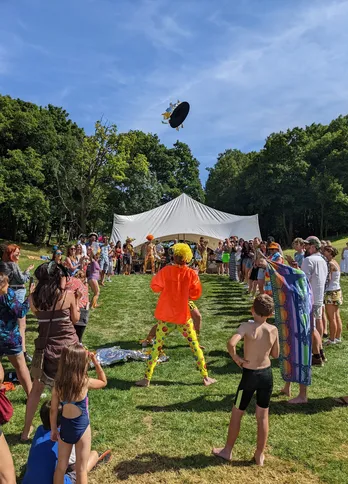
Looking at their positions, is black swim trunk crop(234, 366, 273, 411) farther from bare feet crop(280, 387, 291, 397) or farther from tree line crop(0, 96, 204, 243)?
tree line crop(0, 96, 204, 243)

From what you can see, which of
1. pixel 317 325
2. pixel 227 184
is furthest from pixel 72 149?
pixel 317 325

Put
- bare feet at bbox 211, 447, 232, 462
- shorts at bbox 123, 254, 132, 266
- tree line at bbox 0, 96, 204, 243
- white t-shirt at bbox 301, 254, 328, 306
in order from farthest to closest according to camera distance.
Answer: tree line at bbox 0, 96, 204, 243, shorts at bbox 123, 254, 132, 266, white t-shirt at bbox 301, 254, 328, 306, bare feet at bbox 211, 447, 232, 462

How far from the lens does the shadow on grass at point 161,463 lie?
3086 millimetres

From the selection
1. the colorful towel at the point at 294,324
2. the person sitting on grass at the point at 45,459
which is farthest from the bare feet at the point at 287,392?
the person sitting on grass at the point at 45,459

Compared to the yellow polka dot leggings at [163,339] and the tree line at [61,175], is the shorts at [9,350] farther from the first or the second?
the tree line at [61,175]

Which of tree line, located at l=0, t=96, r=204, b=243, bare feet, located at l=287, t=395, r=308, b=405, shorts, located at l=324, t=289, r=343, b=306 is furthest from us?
tree line, located at l=0, t=96, r=204, b=243

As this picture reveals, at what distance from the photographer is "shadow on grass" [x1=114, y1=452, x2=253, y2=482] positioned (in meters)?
3.09

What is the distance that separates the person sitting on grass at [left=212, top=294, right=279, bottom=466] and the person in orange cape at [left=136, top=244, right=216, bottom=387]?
170 centimetres

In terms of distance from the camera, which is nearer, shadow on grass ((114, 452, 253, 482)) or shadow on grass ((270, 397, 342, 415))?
shadow on grass ((114, 452, 253, 482))

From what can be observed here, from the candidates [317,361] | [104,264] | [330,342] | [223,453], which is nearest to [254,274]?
[330,342]

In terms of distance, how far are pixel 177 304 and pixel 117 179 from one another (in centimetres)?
2758

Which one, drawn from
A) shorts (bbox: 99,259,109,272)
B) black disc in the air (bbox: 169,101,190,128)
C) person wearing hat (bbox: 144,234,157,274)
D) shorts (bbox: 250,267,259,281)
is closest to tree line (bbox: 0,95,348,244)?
person wearing hat (bbox: 144,234,157,274)

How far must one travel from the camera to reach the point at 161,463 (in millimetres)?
3197

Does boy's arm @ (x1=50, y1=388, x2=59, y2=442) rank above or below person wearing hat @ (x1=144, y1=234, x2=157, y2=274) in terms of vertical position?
below
